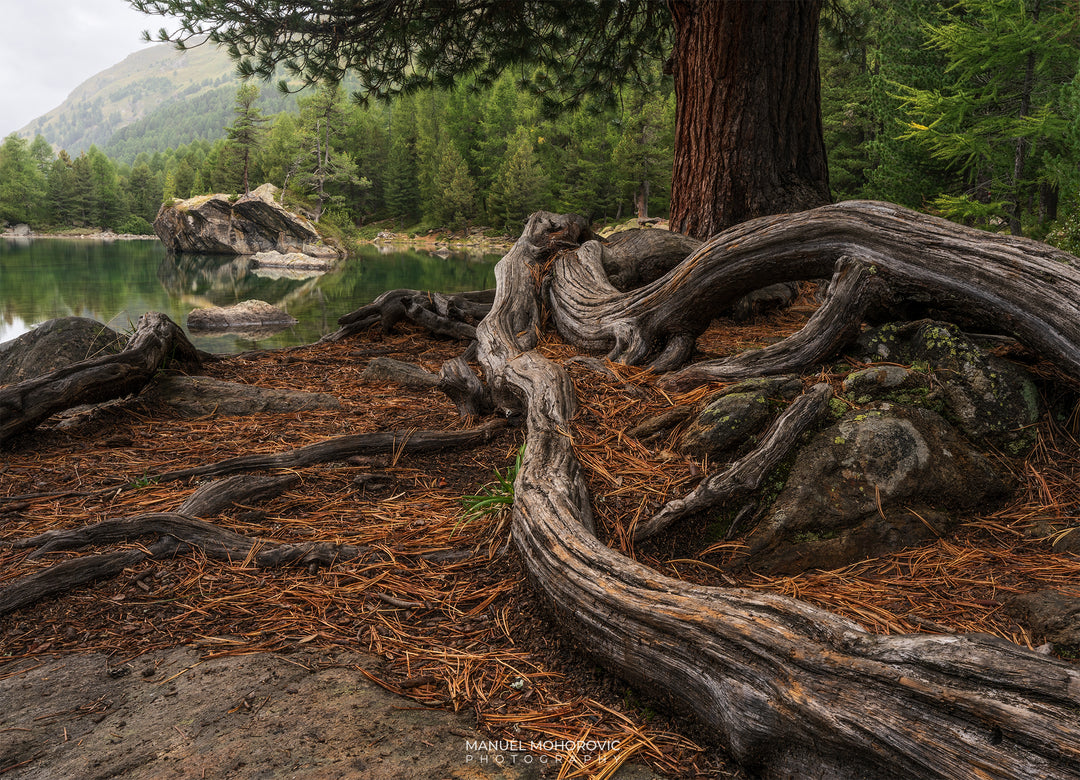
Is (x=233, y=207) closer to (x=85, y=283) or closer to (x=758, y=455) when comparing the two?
(x=85, y=283)

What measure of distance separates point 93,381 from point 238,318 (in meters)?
8.60

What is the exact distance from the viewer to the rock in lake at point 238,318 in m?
11.4

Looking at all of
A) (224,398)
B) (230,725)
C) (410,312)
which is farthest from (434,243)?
(230,725)

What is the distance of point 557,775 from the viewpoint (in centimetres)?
145

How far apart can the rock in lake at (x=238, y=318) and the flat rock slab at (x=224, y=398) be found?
25.2 ft

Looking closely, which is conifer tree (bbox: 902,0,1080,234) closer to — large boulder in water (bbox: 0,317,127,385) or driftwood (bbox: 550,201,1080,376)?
driftwood (bbox: 550,201,1080,376)

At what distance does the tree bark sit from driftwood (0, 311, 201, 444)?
399 centimetres

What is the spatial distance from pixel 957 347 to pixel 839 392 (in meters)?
0.52

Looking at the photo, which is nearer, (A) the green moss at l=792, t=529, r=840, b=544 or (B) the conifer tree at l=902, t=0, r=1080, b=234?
(A) the green moss at l=792, t=529, r=840, b=544

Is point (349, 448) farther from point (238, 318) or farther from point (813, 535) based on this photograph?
point (238, 318)

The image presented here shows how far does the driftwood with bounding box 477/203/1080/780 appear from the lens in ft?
4.10

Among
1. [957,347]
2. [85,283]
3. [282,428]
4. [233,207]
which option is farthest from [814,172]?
[233,207]

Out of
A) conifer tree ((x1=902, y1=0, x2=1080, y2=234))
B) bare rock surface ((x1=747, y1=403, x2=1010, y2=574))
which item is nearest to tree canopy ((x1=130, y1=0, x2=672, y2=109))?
bare rock surface ((x1=747, y1=403, x2=1010, y2=574))

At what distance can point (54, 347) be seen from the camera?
4.64 m
